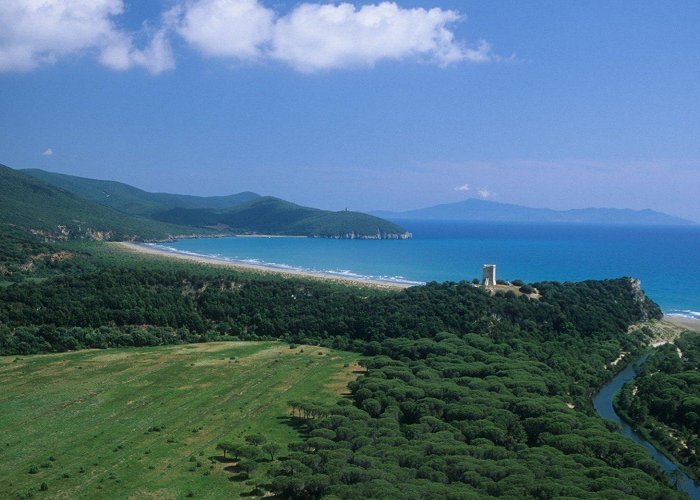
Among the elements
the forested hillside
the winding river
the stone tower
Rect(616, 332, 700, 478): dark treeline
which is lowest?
the winding river

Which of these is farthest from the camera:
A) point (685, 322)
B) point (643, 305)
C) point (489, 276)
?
point (685, 322)

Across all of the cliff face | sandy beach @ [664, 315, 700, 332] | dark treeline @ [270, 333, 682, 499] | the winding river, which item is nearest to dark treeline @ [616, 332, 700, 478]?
the winding river

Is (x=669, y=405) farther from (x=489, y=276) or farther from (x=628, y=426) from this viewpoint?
(x=489, y=276)

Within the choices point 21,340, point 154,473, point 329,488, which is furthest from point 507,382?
point 21,340

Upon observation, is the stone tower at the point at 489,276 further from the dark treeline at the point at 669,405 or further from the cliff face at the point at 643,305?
the dark treeline at the point at 669,405

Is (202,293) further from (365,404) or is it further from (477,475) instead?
→ (477,475)

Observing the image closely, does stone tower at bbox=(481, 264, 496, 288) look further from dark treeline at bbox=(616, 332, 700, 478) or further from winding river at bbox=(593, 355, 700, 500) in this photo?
dark treeline at bbox=(616, 332, 700, 478)

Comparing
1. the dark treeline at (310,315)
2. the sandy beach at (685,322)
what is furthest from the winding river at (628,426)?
the sandy beach at (685,322)

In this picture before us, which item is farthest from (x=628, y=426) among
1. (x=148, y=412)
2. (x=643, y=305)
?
(x=643, y=305)
